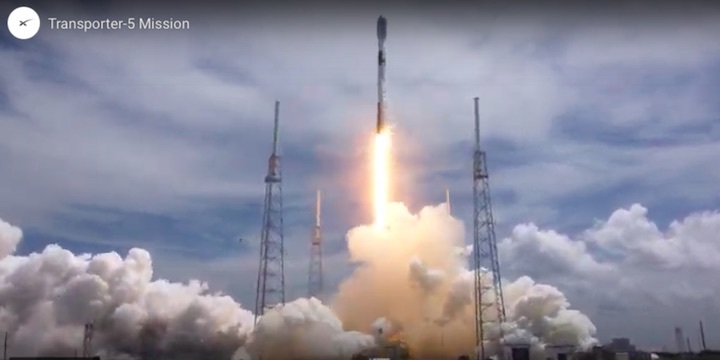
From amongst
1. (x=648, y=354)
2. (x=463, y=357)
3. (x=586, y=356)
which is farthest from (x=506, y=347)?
(x=648, y=354)

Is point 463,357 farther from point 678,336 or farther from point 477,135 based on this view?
point 678,336

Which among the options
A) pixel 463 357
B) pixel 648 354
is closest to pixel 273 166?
pixel 463 357

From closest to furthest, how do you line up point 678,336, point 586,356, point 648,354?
point 586,356 < point 648,354 < point 678,336

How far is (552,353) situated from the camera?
250 ft

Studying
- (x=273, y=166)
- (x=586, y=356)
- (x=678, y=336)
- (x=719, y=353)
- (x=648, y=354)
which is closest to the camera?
(x=273, y=166)

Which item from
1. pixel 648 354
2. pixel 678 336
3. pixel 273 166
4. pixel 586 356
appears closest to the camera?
pixel 273 166

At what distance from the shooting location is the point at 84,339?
70.2 m

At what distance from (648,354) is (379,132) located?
45573 mm

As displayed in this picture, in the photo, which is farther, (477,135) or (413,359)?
(413,359)

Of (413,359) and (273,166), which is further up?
(273,166)

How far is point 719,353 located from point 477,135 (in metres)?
58.3

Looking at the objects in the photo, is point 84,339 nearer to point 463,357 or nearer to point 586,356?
point 463,357

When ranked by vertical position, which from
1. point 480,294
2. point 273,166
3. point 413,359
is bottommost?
point 413,359

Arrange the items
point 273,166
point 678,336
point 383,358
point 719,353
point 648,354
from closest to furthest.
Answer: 1. point 273,166
2. point 383,358
3. point 648,354
4. point 719,353
5. point 678,336
